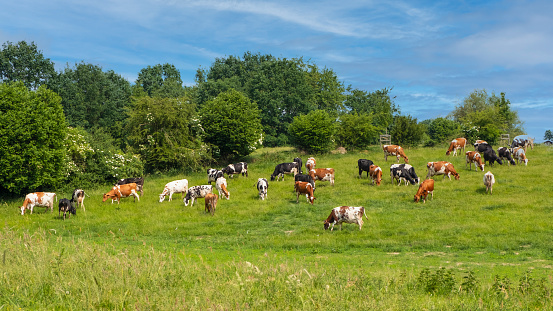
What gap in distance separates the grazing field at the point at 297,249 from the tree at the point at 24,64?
3293 cm

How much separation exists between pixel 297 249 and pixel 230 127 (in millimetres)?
33780

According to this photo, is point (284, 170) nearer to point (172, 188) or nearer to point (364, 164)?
point (364, 164)

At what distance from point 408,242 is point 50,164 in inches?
1082

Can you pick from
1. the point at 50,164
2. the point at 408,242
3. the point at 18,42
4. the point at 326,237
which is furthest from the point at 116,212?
the point at 18,42

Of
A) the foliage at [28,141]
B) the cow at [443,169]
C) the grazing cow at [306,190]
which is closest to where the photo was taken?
the grazing cow at [306,190]

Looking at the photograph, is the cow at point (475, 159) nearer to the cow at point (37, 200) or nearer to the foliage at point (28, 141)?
the cow at point (37, 200)

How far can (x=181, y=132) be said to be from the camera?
1905 inches

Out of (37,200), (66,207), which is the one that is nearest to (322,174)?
(66,207)

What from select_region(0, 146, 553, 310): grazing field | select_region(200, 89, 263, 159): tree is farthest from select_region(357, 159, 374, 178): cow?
select_region(200, 89, 263, 159): tree

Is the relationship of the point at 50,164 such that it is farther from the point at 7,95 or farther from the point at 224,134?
the point at 224,134

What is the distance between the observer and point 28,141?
107 feet

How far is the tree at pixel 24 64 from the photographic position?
58.5 m

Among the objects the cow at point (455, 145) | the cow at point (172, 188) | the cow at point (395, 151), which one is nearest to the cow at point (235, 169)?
the cow at point (172, 188)

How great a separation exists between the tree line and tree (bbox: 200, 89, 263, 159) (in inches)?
4.9
